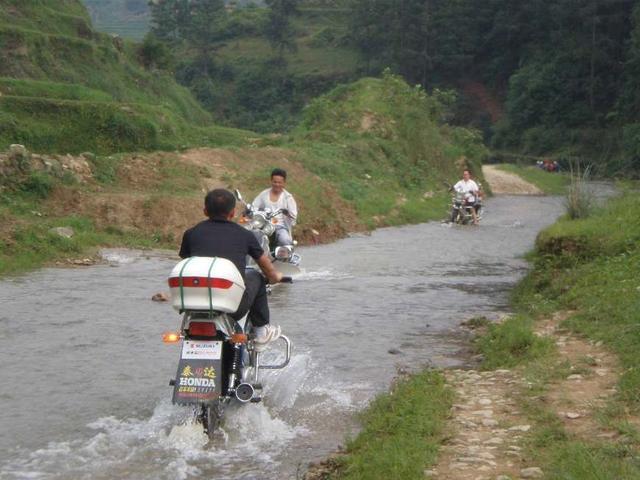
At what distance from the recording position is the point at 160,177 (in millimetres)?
21484

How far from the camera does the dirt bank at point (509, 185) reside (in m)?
47.2

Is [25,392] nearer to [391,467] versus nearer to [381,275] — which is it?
[391,467]

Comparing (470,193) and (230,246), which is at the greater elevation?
(230,246)

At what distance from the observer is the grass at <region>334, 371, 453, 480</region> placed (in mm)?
6117

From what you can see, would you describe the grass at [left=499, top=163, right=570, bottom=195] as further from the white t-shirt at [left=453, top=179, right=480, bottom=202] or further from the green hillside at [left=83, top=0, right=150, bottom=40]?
the green hillside at [left=83, top=0, right=150, bottom=40]

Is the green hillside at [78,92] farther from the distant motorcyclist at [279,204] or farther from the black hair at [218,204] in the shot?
the black hair at [218,204]

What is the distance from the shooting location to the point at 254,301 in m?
7.56

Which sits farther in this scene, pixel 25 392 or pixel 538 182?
pixel 538 182

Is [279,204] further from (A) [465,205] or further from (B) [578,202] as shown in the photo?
(A) [465,205]

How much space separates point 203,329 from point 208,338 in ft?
0.26

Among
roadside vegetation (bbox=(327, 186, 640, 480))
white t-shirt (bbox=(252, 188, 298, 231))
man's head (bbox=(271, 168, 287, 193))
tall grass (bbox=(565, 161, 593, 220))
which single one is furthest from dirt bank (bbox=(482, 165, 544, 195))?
man's head (bbox=(271, 168, 287, 193))

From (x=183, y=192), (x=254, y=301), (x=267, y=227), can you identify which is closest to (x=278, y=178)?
(x=267, y=227)

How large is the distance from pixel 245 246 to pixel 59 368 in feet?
9.93

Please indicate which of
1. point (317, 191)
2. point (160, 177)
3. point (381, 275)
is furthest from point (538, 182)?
point (381, 275)
